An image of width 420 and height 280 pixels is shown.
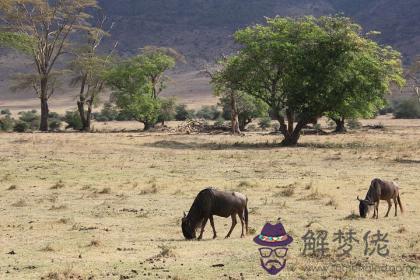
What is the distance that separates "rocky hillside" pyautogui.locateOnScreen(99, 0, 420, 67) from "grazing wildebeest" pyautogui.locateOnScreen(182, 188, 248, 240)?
118 meters

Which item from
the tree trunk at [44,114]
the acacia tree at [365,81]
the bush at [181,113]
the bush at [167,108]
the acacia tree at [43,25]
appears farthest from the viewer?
the bush at [181,113]

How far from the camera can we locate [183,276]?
10164 millimetres

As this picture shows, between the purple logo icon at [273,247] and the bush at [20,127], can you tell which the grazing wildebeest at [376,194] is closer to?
the purple logo icon at [273,247]

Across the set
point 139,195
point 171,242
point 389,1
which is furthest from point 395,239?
point 389,1

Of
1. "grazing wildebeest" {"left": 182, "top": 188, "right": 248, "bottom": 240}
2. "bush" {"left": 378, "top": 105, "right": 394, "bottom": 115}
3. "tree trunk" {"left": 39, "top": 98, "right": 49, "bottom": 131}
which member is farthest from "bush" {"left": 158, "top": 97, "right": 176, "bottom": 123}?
"grazing wildebeest" {"left": 182, "top": 188, "right": 248, "bottom": 240}

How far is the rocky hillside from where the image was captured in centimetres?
13362

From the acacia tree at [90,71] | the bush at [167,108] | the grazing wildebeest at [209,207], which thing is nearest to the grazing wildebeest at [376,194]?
the grazing wildebeest at [209,207]

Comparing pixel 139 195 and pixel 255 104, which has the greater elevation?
pixel 255 104

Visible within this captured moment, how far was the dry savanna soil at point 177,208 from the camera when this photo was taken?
10859 mm

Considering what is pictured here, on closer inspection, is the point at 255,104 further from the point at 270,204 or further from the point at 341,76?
the point at 270,204

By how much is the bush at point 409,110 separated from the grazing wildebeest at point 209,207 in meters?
67.5

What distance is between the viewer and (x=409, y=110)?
252 ft

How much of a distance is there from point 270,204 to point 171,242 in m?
5.53

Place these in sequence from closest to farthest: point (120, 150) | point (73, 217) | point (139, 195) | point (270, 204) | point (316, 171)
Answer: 1. point (73, 217)
2. point (270, 204)
3. point (139, 195)
4. point (316, 171)
5. point (120, 150)
